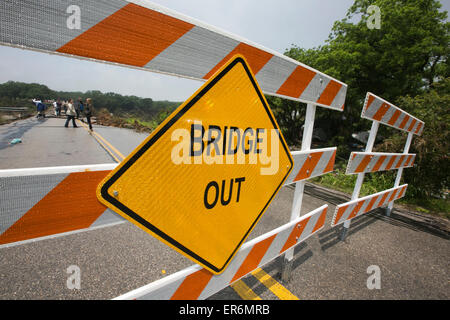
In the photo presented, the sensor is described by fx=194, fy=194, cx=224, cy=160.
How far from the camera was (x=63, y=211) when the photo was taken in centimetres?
74

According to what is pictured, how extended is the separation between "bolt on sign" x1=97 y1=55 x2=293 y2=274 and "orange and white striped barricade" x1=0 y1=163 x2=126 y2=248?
14 centimetres

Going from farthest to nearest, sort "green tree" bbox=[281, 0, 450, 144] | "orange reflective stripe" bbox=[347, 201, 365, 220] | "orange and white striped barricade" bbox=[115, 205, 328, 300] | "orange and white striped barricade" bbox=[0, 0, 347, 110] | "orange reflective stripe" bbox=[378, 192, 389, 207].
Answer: "green tree" bbox=[281, 0, 450, 144] → "orange reflective stripe" bbox=[378, 192, 389, 207] → "orange reflective stripe" bbox=[347, 201, 365, 220] → "orange and white striped barricade" bbox=[115, 205, 328, 300] → "orange and white striped barricade" bbox=[0, 0, 347, 110]

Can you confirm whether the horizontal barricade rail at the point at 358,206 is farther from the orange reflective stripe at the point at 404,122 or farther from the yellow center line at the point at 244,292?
the yellow center line at the point at 244,292

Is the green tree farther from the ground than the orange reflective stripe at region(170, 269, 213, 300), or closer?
farther from the ground

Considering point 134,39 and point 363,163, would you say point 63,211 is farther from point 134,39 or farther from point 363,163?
point 363,163

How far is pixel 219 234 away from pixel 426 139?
21.6 ft

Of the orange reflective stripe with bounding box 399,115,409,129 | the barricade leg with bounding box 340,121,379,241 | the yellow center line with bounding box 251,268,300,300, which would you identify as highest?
the orange reflective stripe with bounding box 399,115,409,129

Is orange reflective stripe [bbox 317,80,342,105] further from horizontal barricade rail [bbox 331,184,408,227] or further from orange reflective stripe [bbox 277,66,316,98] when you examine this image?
horizontal barricade rail [bbox 331,184,408,227]

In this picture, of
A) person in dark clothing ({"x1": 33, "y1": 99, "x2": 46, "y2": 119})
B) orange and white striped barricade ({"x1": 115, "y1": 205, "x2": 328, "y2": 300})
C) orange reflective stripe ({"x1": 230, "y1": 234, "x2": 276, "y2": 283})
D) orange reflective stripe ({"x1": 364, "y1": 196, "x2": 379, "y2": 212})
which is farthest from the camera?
person in dark clothing ({"x1": 33, "y1": 99, "x2": 46, "y2": 119})

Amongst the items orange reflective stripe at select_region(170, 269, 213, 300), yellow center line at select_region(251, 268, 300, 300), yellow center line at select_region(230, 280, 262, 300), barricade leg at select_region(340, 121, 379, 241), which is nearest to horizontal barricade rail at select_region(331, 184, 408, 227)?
barricade leg at select_region(340, 121, 379, 241)

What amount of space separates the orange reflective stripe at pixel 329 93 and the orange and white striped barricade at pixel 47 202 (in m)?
1.68

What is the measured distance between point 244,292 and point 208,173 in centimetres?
158

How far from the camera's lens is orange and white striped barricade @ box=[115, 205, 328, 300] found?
0.93 m
